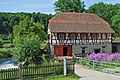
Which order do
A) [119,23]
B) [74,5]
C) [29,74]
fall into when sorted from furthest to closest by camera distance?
[74,5]
[119,23]
[29,74]

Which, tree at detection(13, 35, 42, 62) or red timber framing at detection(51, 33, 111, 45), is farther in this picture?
red timber framing at detection(51, 33, 111, 45)

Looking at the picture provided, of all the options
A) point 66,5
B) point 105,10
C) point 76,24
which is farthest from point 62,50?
point 105,10

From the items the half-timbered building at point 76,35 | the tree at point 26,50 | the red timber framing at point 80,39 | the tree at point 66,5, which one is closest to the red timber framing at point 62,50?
the half-timbered building at point 76,35

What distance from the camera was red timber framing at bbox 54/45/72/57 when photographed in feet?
134

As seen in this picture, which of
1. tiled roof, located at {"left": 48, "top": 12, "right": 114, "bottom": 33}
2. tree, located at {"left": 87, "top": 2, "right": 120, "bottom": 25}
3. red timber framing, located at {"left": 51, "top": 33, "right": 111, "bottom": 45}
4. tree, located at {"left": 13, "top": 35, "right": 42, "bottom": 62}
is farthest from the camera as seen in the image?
tree, located at {"left": 87, "top": 2, "right": 120, "bottom": 25}

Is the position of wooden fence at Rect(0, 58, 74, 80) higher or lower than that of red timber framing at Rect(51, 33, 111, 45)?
lower

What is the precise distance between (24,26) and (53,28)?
486 centimetres

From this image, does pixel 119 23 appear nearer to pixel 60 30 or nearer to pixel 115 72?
pixel 60 30

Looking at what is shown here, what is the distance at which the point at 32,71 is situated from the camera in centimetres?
1875

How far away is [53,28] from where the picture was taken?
40594 mm

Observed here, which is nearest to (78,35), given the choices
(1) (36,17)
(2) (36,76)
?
(2) (36,76)

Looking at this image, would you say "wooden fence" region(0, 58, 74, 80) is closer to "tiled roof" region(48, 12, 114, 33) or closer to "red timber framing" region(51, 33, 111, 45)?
"red timber framing" region(51, 33, 111, 45)

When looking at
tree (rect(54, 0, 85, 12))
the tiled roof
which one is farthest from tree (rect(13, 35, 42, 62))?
tree (rect(54, 0, 85, 12))

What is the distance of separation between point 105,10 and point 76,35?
25.9m
